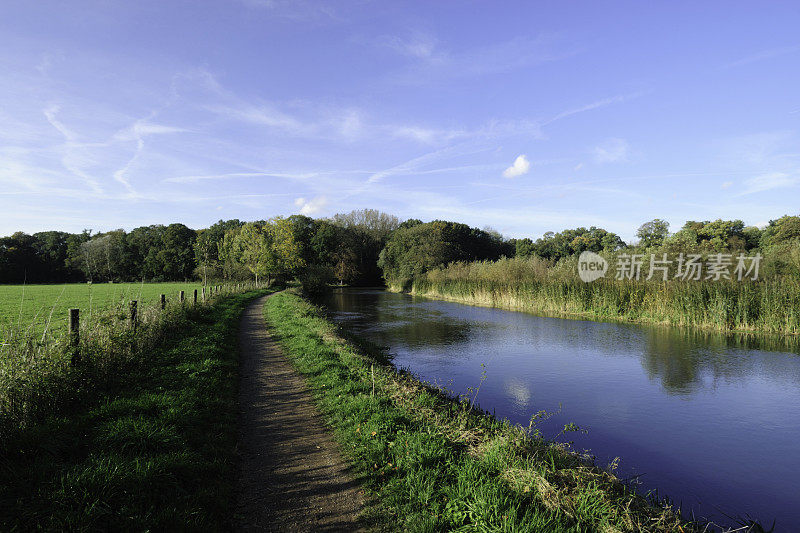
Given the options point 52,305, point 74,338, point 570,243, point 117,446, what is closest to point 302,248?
point 52,305

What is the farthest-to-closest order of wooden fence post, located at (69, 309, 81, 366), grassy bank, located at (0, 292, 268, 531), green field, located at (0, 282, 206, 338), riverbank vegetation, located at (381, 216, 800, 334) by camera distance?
riverbank vegetation, located at (381, 216, 800, 334), green field, located at (0, 282, 206, 338), wooden fence post, located at (69, 309, 81, 366), grassy bank, located at (0, 292, 268, 531)

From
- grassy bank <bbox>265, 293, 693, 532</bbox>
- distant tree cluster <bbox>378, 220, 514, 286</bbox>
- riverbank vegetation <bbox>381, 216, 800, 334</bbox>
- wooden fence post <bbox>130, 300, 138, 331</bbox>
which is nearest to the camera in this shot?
grassy bank <bbox>265, 293, 693, 532</bbox>

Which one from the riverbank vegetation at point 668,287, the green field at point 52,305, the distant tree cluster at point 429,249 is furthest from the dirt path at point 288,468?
the distant tree cluster at point 429,249

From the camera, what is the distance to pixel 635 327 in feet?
56.3

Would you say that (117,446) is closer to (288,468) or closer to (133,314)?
(288,468)

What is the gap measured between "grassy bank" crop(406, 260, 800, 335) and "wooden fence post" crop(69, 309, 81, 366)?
20.7 meters

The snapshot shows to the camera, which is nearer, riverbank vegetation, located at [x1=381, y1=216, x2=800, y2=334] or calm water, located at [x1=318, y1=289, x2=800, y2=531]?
calm water, located at [x1=318, y1=289, x2=800, y2=531]

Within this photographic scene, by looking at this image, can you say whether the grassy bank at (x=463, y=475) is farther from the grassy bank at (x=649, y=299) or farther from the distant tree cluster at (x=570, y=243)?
the distant tree cluster at (x=570, y=243)

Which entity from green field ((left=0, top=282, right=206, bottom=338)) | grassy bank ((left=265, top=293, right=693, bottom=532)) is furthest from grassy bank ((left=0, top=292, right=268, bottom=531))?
grassy bank ((left=265, top=293, right=693, bottom=532))

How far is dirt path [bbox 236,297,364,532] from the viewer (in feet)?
11.5

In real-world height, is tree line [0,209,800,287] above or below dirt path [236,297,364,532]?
above

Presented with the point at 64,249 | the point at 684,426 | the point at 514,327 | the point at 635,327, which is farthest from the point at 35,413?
the point at 64,249

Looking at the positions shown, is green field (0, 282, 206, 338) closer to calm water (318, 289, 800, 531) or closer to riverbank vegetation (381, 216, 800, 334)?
calm water (318, 289, 800, 531)

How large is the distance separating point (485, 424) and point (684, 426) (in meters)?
4.35
